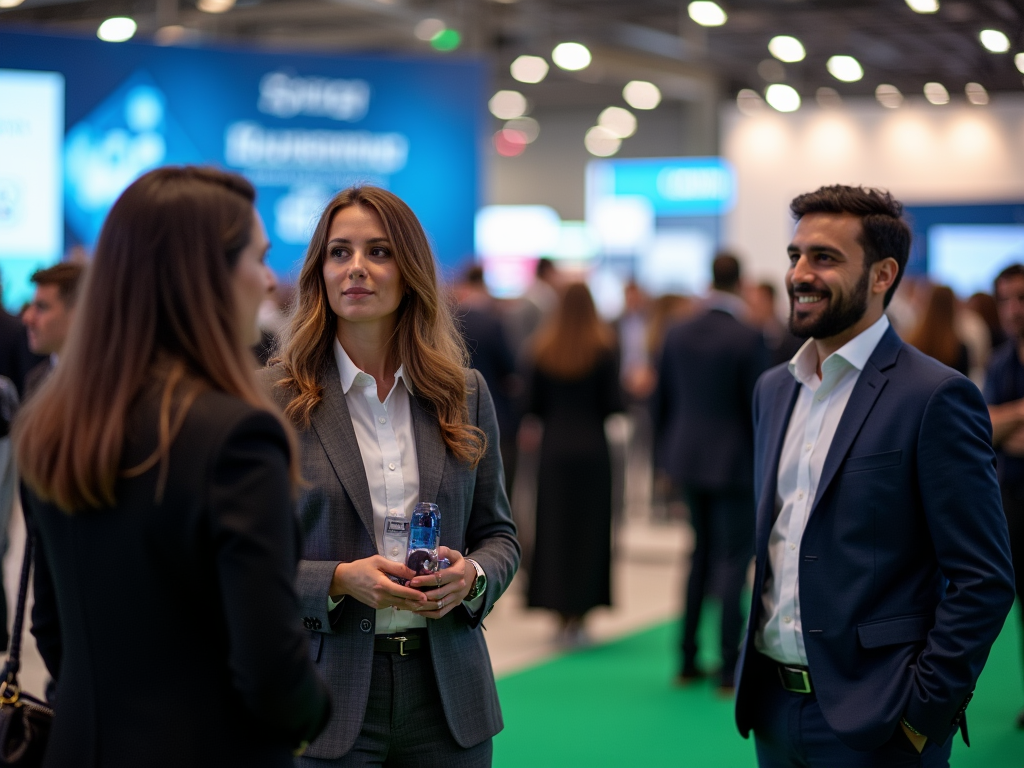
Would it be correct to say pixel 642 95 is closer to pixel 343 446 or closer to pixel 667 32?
pixel 667 32

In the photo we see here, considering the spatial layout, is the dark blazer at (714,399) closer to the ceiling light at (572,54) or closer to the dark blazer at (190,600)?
the dark blazer at (190,600)

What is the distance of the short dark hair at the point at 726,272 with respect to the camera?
5.38 meters

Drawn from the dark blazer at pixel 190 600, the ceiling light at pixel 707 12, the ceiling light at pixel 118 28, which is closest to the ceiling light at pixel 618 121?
the ceiling light at pixel 707 12

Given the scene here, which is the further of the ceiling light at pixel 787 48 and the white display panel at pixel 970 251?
Answer: the ceiling light at pixel 787 48

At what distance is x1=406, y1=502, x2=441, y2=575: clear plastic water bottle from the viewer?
6.34 feet

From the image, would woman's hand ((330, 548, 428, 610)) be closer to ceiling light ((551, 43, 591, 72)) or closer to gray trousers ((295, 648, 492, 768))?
gray trousers ((295, 648, 492, 768))

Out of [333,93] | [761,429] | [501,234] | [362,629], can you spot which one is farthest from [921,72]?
[362,629]

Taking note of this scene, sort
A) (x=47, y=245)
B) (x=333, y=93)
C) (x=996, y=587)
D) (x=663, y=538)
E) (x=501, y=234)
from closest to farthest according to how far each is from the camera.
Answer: (x=996, y=587) → (x=47, y=245) → (x=333, y=93) → (x=663, y=538) → (x=501, y=234)

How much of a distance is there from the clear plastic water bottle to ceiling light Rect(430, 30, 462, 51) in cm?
828

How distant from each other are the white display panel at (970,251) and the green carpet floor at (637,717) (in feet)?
26.4

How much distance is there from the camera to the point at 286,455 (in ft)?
4.71

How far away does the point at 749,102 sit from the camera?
623 inches

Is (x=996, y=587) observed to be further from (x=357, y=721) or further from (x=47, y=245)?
(x=47, y=245)

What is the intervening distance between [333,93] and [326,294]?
19.0 ft
